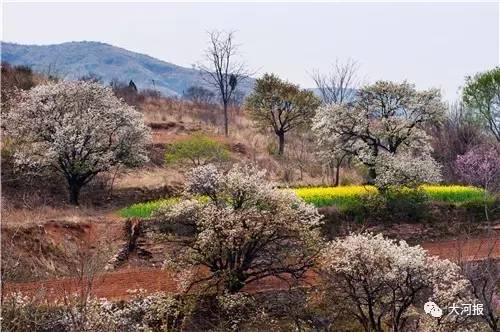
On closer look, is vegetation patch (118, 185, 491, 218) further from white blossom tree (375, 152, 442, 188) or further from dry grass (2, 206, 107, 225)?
dry grass (2, 206, 107, 225)

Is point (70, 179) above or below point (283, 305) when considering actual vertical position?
above

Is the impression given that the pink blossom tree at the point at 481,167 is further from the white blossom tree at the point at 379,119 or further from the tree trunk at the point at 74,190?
the tree trunk at the point at 74,190

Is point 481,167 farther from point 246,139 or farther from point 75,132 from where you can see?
point 75,132

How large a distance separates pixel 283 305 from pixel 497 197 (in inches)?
519

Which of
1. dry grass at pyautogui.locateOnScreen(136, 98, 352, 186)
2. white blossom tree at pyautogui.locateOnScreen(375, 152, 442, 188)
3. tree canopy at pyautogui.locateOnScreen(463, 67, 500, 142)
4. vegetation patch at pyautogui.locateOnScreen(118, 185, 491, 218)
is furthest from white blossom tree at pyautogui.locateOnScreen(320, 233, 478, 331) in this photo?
tree canopy at pyautogui.locateOnScreen(463, 67, 500, 142)

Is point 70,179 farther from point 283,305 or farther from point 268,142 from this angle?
point 268,142

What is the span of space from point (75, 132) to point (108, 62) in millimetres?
135286

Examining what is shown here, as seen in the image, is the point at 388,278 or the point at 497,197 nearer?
the point at 388,278

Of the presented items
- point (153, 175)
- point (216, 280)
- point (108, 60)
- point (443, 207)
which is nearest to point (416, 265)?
point (216, 280)

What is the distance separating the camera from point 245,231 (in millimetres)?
14992

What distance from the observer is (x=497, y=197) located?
82.4 feet

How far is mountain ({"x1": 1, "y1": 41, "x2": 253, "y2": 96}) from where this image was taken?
14950 cm

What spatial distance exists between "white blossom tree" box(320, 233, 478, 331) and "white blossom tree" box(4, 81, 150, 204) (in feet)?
43.6

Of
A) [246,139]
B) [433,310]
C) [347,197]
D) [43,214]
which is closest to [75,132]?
[43,214]
